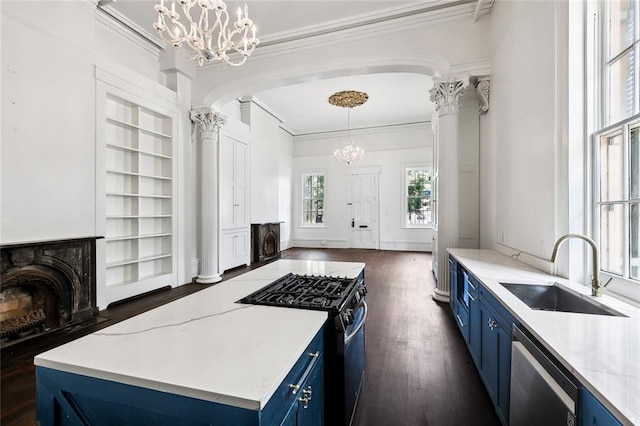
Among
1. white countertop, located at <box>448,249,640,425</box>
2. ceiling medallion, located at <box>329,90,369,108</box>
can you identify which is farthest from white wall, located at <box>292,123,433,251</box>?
white countertop, located at <box>448,249,640,425</box>

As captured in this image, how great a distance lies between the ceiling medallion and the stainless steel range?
5549 mm

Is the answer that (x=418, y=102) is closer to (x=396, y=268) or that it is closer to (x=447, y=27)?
(x=447, y=27)

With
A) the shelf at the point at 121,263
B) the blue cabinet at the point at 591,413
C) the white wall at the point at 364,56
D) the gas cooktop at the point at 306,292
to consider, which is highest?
the white wall at the point at 364,56

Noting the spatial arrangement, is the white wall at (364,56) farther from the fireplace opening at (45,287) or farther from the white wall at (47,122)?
the fireplace opening at (45,287)

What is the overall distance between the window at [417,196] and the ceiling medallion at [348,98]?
2969 mm

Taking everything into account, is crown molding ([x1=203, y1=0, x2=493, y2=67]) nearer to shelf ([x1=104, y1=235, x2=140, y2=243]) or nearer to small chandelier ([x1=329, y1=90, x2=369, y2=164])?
small chandelier ([x1=329, y1=90, x2=369, y2=164])

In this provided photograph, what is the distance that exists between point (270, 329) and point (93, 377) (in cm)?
54

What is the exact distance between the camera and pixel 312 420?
3.63 ft

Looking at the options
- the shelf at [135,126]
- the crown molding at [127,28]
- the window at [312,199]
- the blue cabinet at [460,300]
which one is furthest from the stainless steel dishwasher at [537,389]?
the window at [312,199]

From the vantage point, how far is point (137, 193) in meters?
4.22

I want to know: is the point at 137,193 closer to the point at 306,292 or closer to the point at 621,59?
the point at 306,292

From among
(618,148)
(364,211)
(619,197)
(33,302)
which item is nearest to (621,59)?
(618,148)

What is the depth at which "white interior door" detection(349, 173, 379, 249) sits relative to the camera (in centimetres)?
911

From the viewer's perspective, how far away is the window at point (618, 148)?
167 cm
